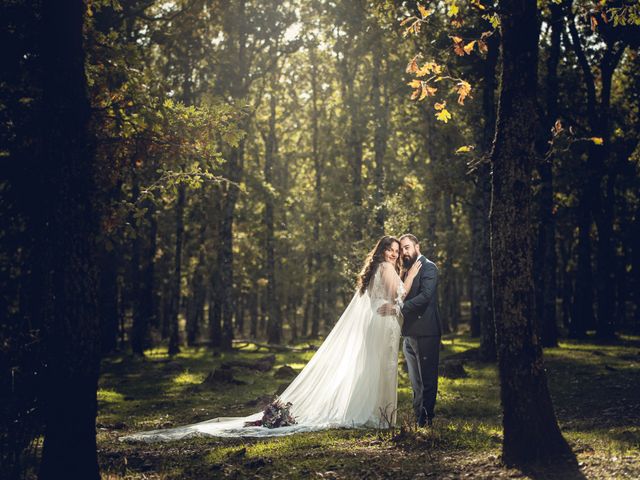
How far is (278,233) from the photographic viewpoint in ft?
156

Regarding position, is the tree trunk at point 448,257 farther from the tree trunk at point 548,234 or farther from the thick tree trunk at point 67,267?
the thick tree trunk at point 67,267

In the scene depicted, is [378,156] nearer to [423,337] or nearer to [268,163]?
[268,163]

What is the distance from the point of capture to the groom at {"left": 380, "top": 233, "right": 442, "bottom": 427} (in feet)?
37.2

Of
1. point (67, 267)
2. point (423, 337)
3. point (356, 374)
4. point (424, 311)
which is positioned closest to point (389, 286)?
point (424, 311)

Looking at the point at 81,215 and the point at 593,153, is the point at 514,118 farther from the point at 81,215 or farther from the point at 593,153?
the point at 593,153

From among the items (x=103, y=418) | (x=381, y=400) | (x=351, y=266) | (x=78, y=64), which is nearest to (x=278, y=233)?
(x=351, y=266)

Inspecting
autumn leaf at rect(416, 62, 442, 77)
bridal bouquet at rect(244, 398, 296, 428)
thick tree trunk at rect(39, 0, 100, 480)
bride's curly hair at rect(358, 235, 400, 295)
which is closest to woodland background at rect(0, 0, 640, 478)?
thick tree trunk at rect(39, 0, 100, 480)

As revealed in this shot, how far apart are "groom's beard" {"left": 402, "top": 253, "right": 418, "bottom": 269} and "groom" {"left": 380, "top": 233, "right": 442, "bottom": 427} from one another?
0.38 metres

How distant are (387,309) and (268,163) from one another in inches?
1173

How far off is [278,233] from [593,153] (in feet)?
77.2

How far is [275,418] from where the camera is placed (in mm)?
12195

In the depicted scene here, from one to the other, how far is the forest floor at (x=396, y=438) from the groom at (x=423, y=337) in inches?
26.6

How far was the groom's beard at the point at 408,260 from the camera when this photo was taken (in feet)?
40.1

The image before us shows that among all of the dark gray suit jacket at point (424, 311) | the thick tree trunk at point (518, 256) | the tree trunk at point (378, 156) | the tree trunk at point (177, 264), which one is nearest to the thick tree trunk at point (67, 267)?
the thick tree trunk at point (518, 256)
